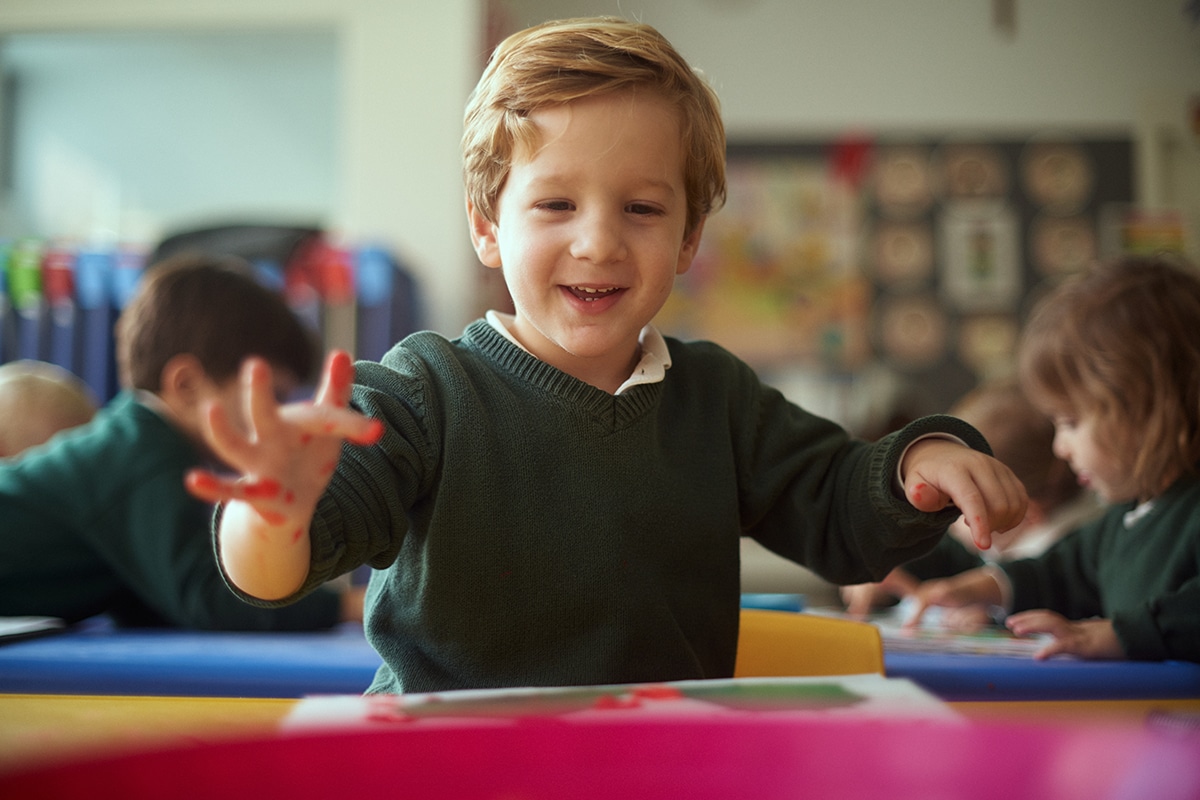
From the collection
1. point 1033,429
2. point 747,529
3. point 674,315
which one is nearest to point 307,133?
point 674,315

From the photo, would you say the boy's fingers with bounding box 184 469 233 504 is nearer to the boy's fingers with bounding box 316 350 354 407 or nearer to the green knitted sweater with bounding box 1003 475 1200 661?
the boy's fingers with bounding box 316 350 354 407

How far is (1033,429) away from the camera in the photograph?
1.62 metres

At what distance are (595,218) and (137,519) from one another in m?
0.79

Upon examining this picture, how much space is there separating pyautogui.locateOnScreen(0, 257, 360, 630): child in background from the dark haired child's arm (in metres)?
0.69

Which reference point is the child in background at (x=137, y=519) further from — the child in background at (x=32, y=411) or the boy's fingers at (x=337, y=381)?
the boy's fingers at (x=337, y=381)

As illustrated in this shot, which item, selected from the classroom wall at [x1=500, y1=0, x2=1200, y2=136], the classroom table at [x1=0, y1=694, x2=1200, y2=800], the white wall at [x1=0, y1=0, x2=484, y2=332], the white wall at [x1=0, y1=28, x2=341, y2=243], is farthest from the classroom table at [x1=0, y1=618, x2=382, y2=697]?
the classroom wall at [x1=500, y1=0, x2=1200, y2=136]

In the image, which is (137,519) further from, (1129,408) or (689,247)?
(1129,408)

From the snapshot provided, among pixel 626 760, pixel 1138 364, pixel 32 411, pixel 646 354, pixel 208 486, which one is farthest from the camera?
pixel 32 411

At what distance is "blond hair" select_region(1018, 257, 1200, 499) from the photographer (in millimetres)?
1063

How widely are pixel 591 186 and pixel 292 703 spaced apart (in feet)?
1.29

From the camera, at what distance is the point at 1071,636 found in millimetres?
969

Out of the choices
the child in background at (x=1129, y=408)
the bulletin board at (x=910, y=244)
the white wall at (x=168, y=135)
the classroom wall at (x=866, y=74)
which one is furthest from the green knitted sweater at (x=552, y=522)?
the bulletin board at (x=910, y=244)

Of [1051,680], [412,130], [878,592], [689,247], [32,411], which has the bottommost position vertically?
[878,592]

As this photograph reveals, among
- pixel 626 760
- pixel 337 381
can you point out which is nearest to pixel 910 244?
pixel 337 381
